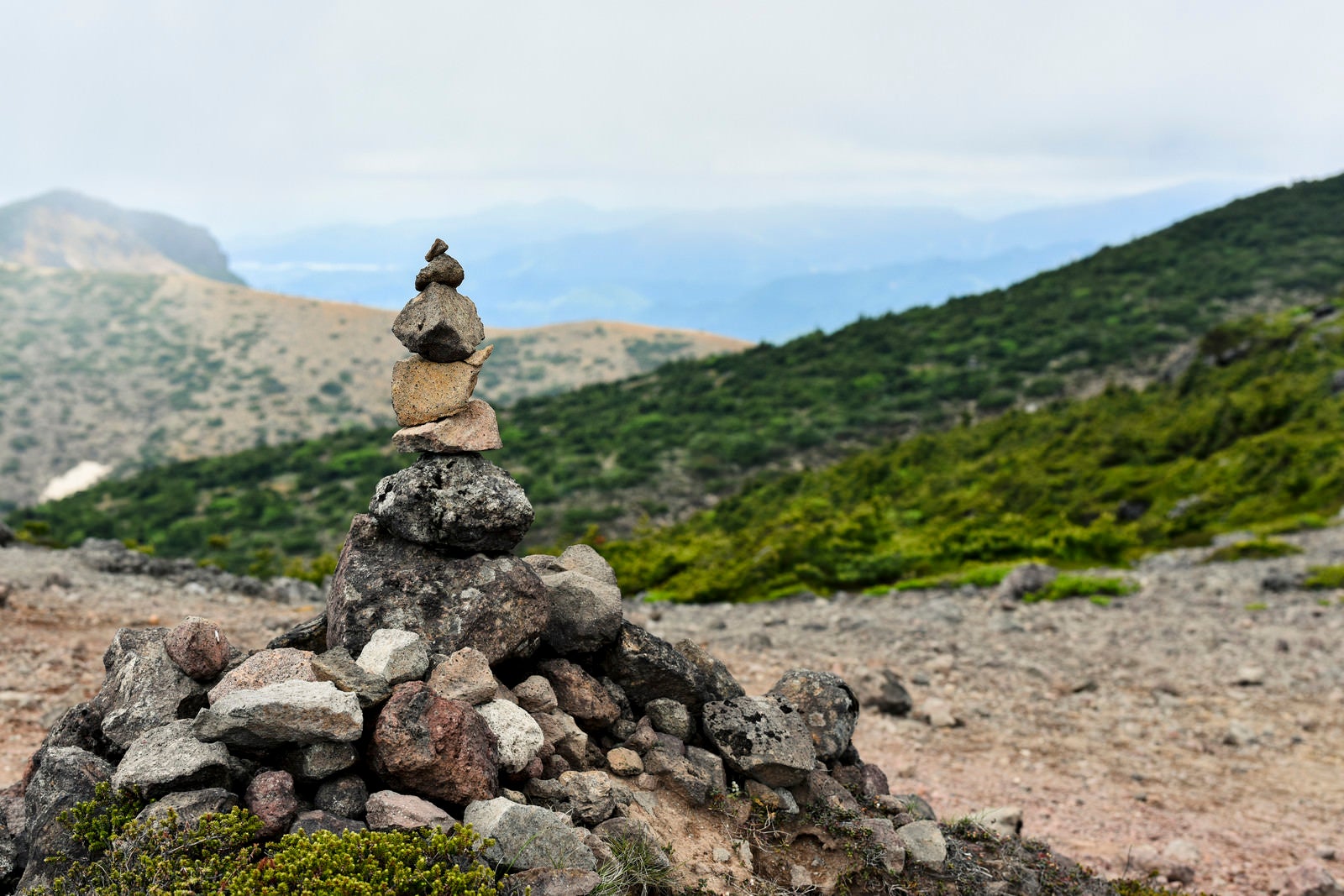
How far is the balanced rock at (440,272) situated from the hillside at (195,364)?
108 meters

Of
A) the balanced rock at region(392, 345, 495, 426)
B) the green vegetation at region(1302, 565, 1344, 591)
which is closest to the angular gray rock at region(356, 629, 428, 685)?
the balanced rock at region(392, 345, 495, 426)

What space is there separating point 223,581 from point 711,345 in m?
143

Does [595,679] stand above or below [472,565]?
below

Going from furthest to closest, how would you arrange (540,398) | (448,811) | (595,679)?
(540,398), (595,679), (448,811)

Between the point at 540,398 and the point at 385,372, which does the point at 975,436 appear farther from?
the point at 385,372

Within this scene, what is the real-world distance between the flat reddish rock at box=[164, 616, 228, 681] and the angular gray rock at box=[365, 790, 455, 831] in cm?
197

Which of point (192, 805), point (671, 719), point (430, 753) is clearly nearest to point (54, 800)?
point (192, 805)

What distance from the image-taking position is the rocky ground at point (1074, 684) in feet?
33.0

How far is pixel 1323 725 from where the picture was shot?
12.6 m

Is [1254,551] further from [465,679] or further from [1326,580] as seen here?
[465,679]

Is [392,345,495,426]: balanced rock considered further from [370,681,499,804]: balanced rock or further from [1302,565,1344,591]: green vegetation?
[1302,565,1344,591]: green vegetation


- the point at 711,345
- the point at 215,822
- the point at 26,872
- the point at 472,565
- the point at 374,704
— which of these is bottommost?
the point at 26,872

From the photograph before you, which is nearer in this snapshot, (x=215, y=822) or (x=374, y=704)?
(x=215, y=822)

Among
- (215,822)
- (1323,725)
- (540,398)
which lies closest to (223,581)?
(215,822)
